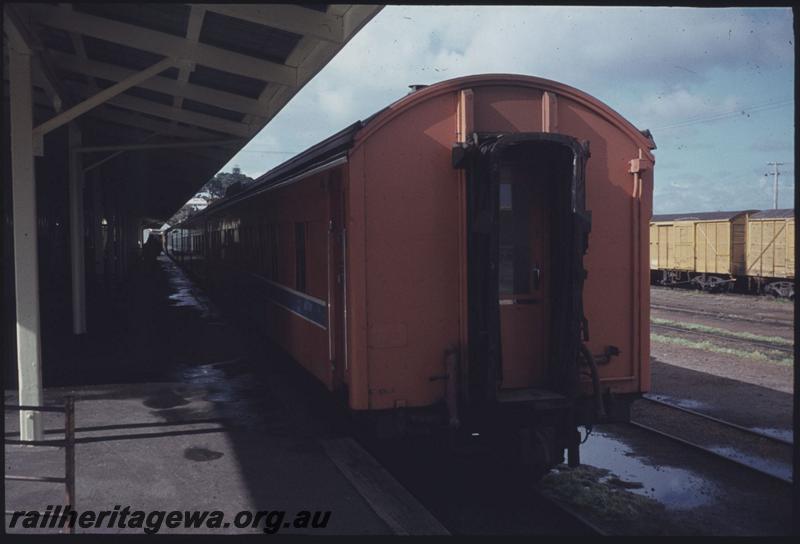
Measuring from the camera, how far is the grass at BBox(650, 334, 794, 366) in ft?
44.2

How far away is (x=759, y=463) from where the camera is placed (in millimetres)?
7551

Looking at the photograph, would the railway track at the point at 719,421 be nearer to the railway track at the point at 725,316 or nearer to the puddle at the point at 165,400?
the puddle at the point at 165,400

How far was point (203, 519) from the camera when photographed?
541 centimetres

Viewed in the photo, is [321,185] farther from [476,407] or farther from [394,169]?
[476,407]

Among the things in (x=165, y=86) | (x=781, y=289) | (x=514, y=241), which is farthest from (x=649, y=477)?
(x=781, y=289)

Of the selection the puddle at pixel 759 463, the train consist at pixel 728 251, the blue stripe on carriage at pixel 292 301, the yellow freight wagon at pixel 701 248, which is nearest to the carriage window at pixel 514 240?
the blue stripe on carriage at pixel 292 301

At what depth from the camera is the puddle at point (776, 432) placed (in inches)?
334

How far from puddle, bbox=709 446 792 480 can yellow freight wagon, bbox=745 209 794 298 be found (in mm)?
18188

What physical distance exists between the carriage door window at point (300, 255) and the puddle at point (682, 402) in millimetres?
5678

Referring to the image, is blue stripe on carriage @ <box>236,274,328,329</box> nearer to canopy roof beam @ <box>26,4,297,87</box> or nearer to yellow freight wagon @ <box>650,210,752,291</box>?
canopy roof beam @ <box>26,4,297,87</box>

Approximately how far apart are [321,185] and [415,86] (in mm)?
1330

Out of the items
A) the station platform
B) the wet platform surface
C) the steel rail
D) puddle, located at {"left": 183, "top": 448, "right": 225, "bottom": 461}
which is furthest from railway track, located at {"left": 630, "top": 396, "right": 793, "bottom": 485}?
puddle, located at {"left": 183, "top": 448, "right": 225, "bottom": 461}

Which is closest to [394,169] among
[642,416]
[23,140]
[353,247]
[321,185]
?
[353,247]

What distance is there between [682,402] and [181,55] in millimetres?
8300
